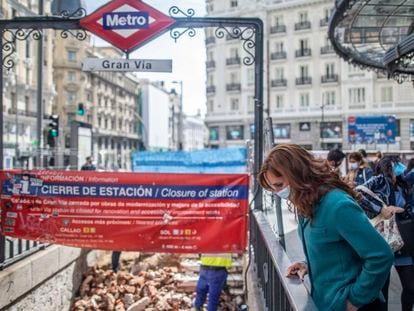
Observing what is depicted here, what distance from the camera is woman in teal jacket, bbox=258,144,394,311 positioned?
6.71ft

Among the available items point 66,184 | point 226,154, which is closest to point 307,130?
point 226,154

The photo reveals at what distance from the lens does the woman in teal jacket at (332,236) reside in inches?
80.5

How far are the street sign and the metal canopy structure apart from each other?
336 centimetres

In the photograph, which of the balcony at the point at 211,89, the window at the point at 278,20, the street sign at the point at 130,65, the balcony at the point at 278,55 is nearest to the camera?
the street sign at the point at 130,65

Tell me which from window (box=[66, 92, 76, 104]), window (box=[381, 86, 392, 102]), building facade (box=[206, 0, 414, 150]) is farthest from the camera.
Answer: window (box=[66, 92, 76, 104])

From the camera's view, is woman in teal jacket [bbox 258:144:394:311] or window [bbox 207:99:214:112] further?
window [bbox 207:99:214:112]

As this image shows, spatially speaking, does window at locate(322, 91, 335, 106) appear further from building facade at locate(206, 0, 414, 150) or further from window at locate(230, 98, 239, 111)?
window at locate(230, 98, 239, 111)

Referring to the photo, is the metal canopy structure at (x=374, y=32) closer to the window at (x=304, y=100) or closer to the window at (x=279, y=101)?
the window at (x=304, y=100)

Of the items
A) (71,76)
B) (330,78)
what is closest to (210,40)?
(330,78)

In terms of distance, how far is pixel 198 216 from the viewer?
5938 millimetres

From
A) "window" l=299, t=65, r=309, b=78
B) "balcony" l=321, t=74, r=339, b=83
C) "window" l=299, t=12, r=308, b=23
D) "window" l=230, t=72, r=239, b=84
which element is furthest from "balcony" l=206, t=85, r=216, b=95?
"balcony" l=321, t=74, r=339, b=83

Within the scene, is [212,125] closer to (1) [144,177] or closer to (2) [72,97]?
(2) [72,97]

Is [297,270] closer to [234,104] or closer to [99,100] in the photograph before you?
[234,104]

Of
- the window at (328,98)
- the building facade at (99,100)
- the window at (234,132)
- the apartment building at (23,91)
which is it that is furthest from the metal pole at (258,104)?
the window at (234,132)
